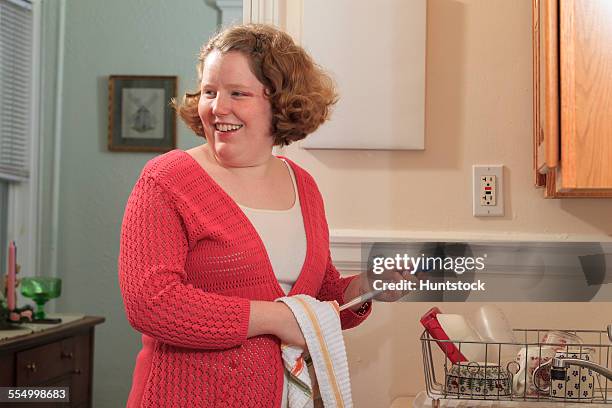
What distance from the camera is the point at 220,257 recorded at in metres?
1.10

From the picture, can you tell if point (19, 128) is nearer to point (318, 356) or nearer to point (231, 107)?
point (231, 107)

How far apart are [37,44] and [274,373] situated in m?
2.49

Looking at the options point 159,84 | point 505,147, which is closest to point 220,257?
point 505,147

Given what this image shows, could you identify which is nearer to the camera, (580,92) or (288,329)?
(288,329)

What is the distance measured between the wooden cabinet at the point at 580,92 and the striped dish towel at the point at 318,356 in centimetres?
51

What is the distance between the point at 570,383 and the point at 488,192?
1.84 feet

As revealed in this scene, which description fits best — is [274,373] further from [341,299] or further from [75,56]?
[75,56]

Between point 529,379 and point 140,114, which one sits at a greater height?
point 140,114

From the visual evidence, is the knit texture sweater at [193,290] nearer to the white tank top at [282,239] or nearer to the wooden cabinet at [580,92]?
the white tank top at [282,239]

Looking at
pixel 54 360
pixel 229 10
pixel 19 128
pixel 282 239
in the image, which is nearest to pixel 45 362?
pixel 54 360

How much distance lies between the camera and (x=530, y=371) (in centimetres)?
132

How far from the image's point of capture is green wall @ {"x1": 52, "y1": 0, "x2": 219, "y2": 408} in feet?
11.0

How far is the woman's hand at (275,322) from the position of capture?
109 cm

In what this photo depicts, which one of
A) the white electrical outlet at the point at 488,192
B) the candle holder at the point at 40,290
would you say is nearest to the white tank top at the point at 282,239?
the white electrical outlet at the point at 488,192
